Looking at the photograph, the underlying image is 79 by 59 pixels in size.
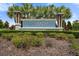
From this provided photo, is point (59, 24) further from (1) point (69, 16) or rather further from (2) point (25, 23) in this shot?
(2) point (25, 23)

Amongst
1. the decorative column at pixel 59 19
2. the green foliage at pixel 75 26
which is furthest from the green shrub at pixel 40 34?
the green foliage at pixel 75 26

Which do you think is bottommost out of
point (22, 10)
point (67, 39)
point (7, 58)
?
point (7, 58)

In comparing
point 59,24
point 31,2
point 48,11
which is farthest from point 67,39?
point 31,2

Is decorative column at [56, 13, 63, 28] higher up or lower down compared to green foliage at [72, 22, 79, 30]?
higher up

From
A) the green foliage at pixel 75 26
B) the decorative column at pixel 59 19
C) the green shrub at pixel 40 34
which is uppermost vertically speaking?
the decorative column at pixel 59 19

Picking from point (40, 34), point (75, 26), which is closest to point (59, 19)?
point (75, 26)

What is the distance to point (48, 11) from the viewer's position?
5090 mm

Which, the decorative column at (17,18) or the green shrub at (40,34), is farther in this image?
the decorative column at (17,18)

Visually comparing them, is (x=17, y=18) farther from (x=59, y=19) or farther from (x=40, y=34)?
(x=59, y=19)

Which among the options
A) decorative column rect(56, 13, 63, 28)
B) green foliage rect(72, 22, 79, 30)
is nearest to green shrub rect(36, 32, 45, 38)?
decorative column rect(56, 13, 63, 28)

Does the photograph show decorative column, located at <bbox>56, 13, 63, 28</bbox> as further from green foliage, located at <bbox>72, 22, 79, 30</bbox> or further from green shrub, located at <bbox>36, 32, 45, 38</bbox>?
green shrub, located at <bbox>36, 32, 45, 38</bbox>

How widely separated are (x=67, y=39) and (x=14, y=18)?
1.36m

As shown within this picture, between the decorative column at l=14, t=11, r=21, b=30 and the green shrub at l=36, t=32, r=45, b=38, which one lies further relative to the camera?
the decorative column at l=14, t=11, r=21, b=30

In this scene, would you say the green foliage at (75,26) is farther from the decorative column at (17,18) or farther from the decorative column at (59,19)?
the decorative column at (17,18)
